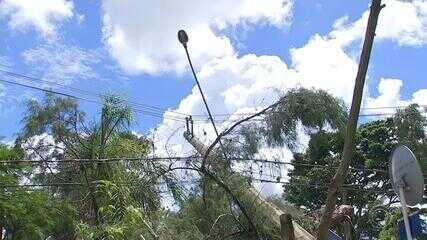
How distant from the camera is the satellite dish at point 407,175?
22.5 feet

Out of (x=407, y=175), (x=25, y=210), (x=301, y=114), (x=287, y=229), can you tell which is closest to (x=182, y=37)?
(x=301, y=114)

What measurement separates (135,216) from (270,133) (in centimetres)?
299

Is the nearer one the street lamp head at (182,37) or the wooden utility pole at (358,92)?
the wooden utility pole at (358,92)

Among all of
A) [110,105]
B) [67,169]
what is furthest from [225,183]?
[67,169]

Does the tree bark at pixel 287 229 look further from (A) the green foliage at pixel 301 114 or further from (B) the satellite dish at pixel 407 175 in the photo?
(A) the green foliage at pixel 301 114

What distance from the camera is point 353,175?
30062 millimetres

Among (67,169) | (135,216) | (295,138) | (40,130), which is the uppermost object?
(40,130)

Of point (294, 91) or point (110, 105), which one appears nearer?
point (294, 91)

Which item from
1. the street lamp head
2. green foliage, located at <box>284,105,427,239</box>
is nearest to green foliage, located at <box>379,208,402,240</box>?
green foliage, located at <box>284,105,427,239</box>

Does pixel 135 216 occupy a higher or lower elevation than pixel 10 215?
lower

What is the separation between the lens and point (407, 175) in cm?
701

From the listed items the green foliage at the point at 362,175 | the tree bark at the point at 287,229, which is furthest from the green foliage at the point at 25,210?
the tree bark at the point at 287,229

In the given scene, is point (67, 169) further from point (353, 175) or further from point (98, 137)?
point (353, 175)

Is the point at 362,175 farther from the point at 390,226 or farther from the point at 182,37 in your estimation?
the point at 182,37
